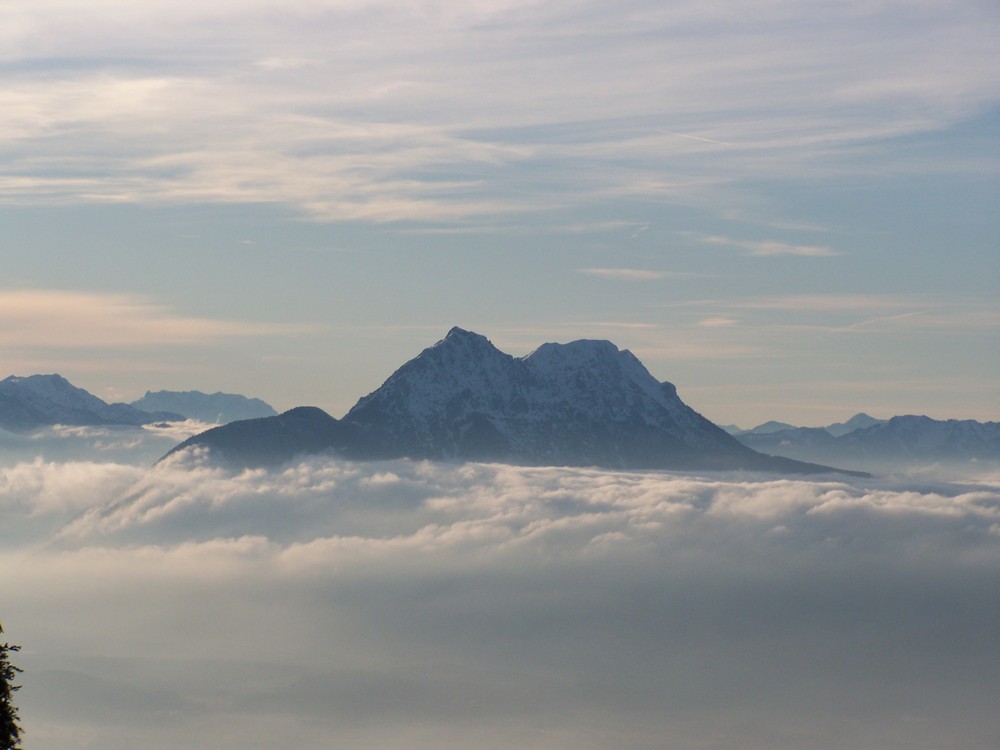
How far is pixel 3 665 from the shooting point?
243 feet

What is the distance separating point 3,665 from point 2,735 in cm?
343

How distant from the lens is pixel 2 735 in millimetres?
73750
